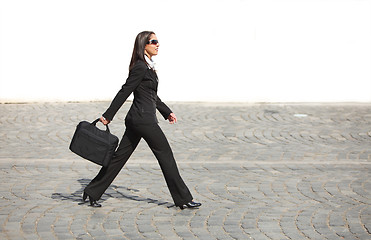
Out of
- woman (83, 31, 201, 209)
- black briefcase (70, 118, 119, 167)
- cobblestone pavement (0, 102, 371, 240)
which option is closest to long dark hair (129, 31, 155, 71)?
woman (83, 31, 201, 209)

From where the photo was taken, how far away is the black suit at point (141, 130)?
317 inches

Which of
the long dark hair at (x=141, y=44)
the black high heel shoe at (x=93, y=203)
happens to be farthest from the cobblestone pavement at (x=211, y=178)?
the long dark hair at (x=141, y=44)

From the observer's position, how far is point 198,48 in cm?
1539

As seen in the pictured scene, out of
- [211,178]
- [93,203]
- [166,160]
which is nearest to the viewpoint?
[166,160]

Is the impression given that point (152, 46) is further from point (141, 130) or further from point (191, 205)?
point (191, 205)

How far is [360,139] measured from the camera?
12.2 metres

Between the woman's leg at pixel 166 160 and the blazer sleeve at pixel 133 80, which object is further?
the woman's leg at pixel 166 160

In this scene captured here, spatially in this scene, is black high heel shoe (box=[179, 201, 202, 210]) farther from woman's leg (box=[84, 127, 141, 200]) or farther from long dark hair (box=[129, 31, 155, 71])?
long dark hair (box=[129, 31, 155, 71])

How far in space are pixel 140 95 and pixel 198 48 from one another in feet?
24.2

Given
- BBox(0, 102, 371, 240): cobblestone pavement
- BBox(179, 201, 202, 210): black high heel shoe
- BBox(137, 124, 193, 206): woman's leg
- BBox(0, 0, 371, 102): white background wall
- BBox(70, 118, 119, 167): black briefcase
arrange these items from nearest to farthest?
BBox(0, 102, 371, 240): cobblestone pavement
BBox(70, 118, 119, 167): black briefcase
BBox(137, 124, 193, 206): woman's leg
BBox(179, 201, 202, 210): black high heel shoe
BBox(0, 0, 371, 102): white background wall

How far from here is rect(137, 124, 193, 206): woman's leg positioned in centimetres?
815

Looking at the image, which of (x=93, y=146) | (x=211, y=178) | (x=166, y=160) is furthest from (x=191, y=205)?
(x=211, y=178)

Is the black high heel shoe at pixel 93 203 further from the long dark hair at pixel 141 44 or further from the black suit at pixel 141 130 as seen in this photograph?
the long dark hair at pixel 141 44

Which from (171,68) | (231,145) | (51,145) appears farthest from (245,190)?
(171,68)
